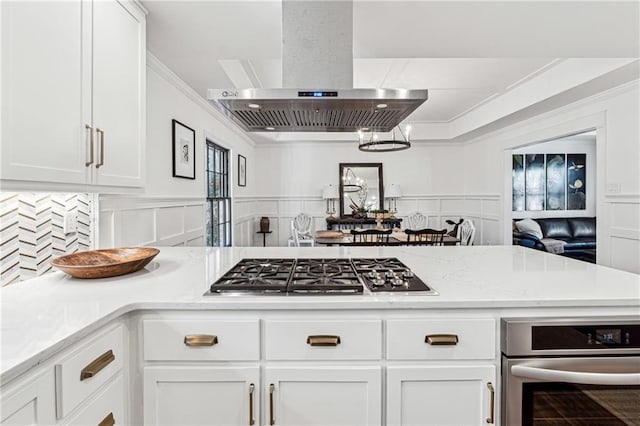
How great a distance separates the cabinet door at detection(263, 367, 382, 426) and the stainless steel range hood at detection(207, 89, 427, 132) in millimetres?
1142

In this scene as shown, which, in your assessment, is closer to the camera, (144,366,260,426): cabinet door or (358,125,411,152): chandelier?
(144,366,260,426): cabinet door

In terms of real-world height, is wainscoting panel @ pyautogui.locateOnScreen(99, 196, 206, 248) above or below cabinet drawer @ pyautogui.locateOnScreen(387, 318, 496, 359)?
above

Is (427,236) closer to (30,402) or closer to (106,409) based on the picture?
(106,409)

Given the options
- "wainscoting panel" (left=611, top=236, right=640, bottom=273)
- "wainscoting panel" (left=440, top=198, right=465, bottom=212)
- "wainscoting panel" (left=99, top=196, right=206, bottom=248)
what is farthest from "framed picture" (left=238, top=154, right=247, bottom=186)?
"wainscoting panel" (left=611, top=236, right=640, bottom=273)

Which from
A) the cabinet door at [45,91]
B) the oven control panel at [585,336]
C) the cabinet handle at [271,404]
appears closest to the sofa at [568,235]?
the oven control panel at [585,336]

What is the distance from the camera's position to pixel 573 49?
243cm

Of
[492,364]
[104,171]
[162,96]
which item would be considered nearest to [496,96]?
[162,96]

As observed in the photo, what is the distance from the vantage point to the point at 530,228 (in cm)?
605

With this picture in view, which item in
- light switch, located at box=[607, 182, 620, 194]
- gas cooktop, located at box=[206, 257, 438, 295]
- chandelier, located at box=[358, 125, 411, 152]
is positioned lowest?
gas cooktop, located at box=[206, 257, 438, 295]

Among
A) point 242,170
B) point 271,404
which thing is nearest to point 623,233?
point 271,404

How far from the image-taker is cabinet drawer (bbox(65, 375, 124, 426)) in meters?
0.95

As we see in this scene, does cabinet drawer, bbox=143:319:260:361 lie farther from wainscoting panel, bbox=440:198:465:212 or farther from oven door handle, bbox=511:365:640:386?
wainscoting panel, bbox=440:198:465:212

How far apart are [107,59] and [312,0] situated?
3.38 feet

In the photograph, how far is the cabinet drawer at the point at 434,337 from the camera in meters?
1.19
